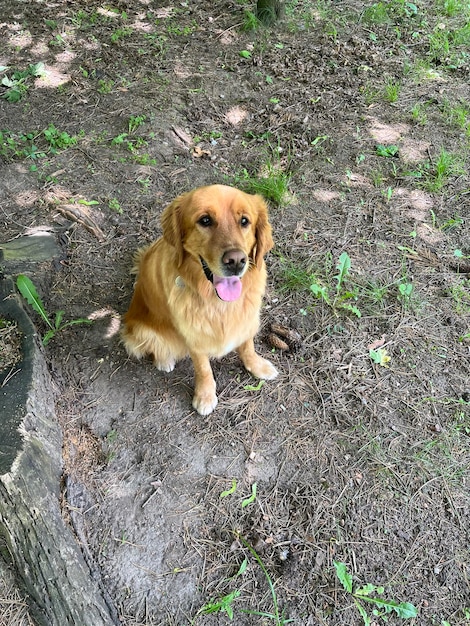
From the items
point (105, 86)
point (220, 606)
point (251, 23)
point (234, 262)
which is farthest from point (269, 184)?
point (220, 606)

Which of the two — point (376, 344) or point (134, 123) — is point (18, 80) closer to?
point (134, 123)

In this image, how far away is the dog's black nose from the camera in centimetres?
211

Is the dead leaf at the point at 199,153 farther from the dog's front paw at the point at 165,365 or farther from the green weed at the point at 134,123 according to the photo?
the dog's front paw at the point at 165,365

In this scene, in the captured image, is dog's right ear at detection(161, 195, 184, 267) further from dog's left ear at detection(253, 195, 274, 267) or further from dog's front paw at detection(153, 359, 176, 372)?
dog's front paw at detection(153, 359, 176, 372)

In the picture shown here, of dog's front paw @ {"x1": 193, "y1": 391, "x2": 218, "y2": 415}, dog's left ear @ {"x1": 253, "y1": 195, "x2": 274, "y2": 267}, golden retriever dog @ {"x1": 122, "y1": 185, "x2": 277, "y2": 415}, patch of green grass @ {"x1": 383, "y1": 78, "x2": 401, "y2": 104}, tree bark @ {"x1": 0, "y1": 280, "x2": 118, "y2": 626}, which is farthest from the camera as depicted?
patch of green grass @ {"x1": 383, "y1": 78, "x2": 401, "y2": 104}

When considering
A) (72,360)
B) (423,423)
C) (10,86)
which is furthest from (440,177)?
(10,86)

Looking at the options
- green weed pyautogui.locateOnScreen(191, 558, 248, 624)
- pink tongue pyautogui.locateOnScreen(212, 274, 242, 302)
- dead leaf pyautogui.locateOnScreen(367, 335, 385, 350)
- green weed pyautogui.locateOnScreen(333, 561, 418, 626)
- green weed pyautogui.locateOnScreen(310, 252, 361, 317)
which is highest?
pink tongue pyautogui.locateOnScreen(212, 274, 242, 302)

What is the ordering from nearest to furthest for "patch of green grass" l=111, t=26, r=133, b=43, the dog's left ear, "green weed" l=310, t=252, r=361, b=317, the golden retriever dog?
the golden retriever dog → the dog's left ear → "green weed" l=310, t=252, r=361, b=317 → "patch of green grass" l=111, t=26, r=133, b=43

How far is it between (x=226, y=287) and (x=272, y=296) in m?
1.08

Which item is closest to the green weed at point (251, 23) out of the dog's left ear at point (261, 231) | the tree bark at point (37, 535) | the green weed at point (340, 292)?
the green weed at point (340, 292)

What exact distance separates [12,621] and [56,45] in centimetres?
553

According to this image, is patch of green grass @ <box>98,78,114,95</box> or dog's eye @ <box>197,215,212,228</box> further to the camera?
patch of green grass @ <box>98,78,114,95</box>

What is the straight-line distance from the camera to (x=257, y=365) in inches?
116

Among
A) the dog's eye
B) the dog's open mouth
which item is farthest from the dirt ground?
the dog's eye
